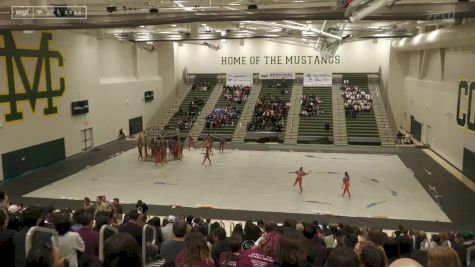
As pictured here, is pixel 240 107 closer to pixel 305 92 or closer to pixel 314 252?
pixel 305 92

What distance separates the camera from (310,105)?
35.8 meters

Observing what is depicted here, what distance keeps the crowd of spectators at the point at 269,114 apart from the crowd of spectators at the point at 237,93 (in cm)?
172

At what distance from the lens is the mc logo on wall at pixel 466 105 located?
66.7ft

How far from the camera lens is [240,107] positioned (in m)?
37.1

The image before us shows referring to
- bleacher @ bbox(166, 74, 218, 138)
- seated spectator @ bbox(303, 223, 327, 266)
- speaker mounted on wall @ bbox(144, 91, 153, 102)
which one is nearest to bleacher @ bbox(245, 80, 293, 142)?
Result: bleacher @ bbox(166, 74, 218, 138)

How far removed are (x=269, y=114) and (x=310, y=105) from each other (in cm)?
391

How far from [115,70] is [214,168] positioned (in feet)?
46.5

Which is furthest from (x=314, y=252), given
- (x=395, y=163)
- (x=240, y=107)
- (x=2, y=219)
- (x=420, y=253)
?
(x=240, y=107)

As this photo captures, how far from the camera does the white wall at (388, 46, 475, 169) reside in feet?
73.2

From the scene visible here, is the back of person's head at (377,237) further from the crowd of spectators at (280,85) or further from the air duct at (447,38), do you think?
the crowd of spectators at (280,85)

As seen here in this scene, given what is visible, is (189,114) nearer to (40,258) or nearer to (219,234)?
(219,234)

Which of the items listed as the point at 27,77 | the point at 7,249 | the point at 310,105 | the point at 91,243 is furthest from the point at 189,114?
the point at 7,249

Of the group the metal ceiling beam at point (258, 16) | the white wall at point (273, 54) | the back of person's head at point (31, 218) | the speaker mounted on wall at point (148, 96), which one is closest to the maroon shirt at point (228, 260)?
the back of person's head at point (31, 218)

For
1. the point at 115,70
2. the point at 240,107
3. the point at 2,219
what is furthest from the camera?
the point at 240,107
